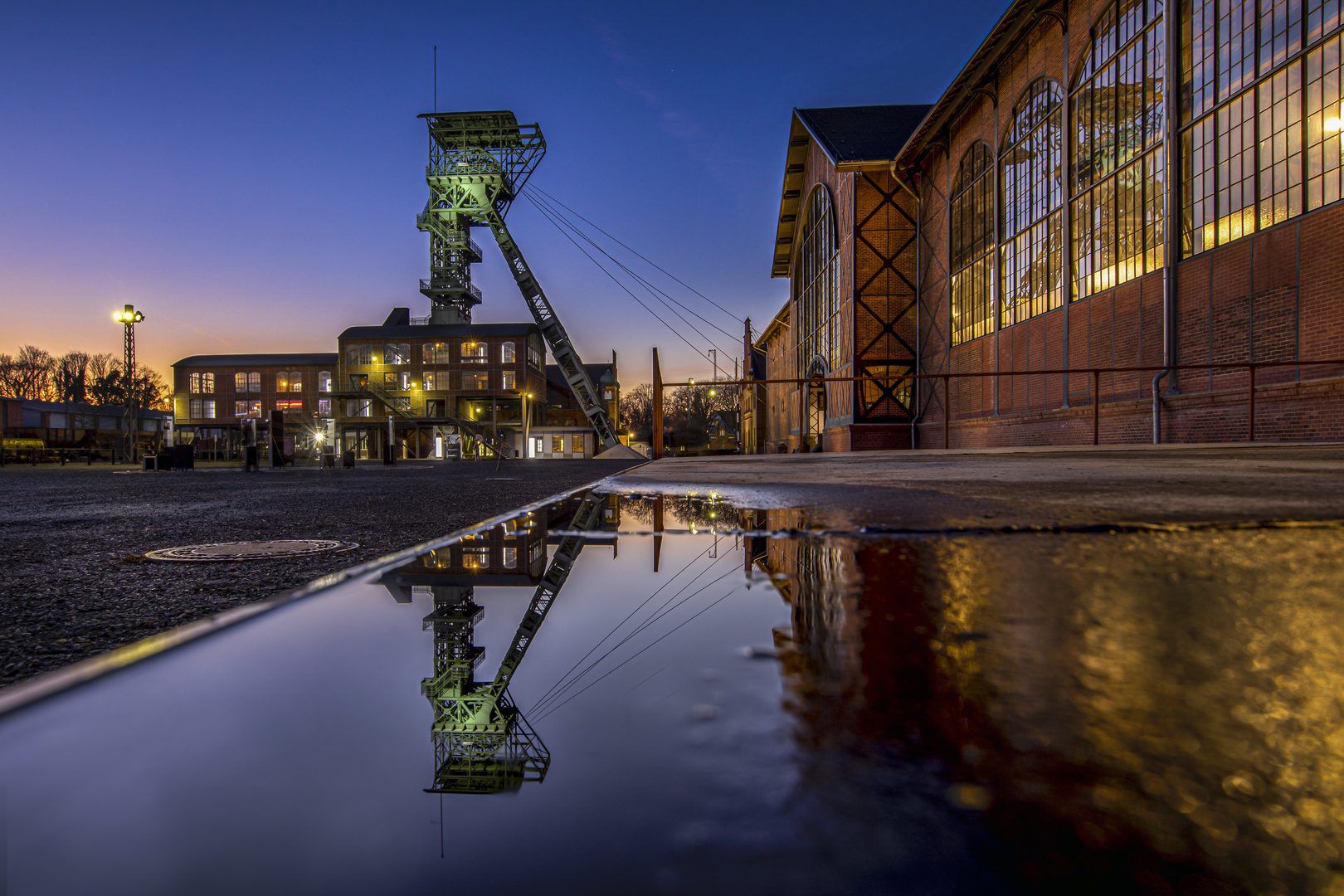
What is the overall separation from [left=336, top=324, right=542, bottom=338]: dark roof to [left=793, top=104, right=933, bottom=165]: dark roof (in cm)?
2279

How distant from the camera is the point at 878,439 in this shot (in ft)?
65.1

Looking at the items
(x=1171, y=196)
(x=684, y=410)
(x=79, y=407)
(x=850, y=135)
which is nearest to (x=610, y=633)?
(x=1171, y=196)

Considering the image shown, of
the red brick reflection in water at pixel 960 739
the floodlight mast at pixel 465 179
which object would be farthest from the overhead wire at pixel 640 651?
the floodlight mast at pixel 465 179

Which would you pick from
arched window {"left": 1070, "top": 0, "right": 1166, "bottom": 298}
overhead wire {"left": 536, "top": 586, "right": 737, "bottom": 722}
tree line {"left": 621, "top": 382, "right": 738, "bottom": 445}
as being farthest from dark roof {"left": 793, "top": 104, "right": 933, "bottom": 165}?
tree line {"left": 621, "top": 382, "right": 738, "bottom": 445}

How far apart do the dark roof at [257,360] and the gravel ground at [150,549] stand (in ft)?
145

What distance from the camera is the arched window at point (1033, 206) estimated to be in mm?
14422

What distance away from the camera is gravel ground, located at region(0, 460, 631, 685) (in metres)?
1.14

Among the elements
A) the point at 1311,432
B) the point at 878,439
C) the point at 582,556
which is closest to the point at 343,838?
the point at 582,556

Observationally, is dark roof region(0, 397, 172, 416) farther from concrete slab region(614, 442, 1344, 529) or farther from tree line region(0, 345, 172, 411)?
concrete slab region(614, 442, 1344, 529)

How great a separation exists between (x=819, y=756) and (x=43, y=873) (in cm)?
48

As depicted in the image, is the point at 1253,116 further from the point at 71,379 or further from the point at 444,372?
the point at 71,379

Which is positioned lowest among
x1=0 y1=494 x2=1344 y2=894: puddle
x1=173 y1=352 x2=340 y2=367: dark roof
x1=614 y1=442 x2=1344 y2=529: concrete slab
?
x1=614 y1=442 x2=1344 y2=529: concrete slab

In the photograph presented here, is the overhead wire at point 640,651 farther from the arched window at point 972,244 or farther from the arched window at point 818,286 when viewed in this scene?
the arched window at point 818,286

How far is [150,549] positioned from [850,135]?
24.3 metres
